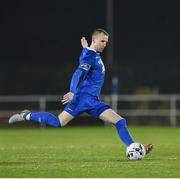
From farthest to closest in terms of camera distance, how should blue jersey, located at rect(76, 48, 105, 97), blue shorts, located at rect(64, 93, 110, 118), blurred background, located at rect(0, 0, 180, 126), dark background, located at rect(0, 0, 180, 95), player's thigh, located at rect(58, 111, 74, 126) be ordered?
dark background, located at rect(0, 0, 180, 95)
blurred background, located at rect(0, 0, 180, 126)
player's thigh, located at rect(58, 111, 74, 126)
blue shorts, located at rect(64, 93, 110, 118)
blue jersey, located at rect(76, 48, 105, 97)

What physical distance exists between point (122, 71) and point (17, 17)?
5.29m

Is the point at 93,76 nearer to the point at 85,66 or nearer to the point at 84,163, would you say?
the point at 85,66

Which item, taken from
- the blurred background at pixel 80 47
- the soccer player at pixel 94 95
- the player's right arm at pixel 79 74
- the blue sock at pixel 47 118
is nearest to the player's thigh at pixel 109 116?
the soccer player at pixel 94 95

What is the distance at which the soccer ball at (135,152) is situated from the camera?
11594 millimetres

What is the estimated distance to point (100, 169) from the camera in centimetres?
1023

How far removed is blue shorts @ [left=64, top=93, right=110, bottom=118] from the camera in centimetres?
1183

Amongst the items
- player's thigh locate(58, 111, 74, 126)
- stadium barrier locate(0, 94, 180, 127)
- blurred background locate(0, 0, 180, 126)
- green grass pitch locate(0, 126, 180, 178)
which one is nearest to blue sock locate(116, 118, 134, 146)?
green grass pitch locate(0, 126, 180, 178)

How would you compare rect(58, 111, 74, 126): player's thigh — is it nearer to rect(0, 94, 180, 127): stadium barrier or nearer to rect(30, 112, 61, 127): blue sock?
rect(30, 112, 61, 127): blue sock

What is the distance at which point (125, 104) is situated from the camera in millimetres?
28828

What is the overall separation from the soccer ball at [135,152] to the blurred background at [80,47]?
59.0ft

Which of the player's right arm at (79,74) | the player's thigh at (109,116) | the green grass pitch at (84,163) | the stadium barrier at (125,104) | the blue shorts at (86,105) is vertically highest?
the stadium barrier at (125,104)

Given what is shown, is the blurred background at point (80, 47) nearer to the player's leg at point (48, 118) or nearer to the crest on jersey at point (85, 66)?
the player's leg at point (48, 118)

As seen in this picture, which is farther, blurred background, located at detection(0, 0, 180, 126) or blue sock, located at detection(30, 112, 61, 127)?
blurred background, located at detection(0, 0, 180, 126)

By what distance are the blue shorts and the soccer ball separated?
0.71 meters
